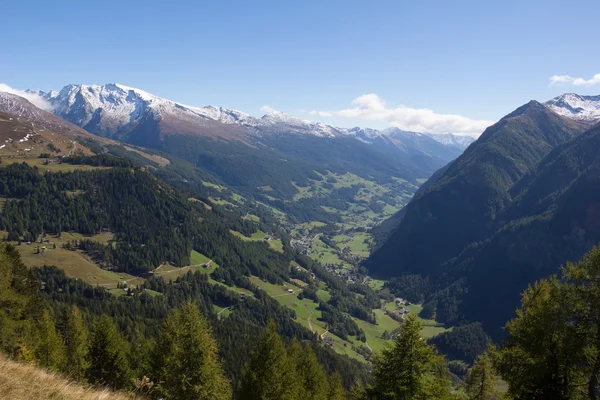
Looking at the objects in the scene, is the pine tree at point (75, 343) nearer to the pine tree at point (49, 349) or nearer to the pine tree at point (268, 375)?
the pine tree at point (49, 349)

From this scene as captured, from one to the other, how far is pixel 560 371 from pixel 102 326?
48177 mm

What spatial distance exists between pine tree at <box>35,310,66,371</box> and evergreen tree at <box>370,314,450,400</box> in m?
41.7

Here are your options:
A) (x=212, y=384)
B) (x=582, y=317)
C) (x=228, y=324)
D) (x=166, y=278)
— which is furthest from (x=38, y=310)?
(x=166, y=278)

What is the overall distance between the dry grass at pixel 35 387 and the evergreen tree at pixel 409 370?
1704cm

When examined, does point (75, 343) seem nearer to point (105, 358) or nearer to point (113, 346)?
point (105, 358)

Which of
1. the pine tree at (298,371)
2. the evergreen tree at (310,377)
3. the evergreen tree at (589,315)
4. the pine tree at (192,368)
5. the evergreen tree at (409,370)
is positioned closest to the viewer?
the evergreen tree at (589,315)

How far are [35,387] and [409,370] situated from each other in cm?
2080

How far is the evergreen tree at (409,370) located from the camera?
24.3m

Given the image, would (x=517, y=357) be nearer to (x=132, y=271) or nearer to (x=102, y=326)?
(x=102, y=326)

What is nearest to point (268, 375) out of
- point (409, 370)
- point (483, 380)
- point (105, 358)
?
point (409, 370)

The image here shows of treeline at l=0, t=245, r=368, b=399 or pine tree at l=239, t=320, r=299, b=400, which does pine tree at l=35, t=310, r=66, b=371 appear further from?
pine tree at l=239, t=320, r=299, b=400

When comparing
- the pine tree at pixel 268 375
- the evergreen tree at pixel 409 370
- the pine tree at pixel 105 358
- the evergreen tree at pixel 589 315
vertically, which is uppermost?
the evergreen tree at pixel 589 315

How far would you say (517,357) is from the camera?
27406mm

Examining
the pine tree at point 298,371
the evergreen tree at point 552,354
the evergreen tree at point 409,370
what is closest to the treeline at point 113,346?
the pine tree at point 298,371
